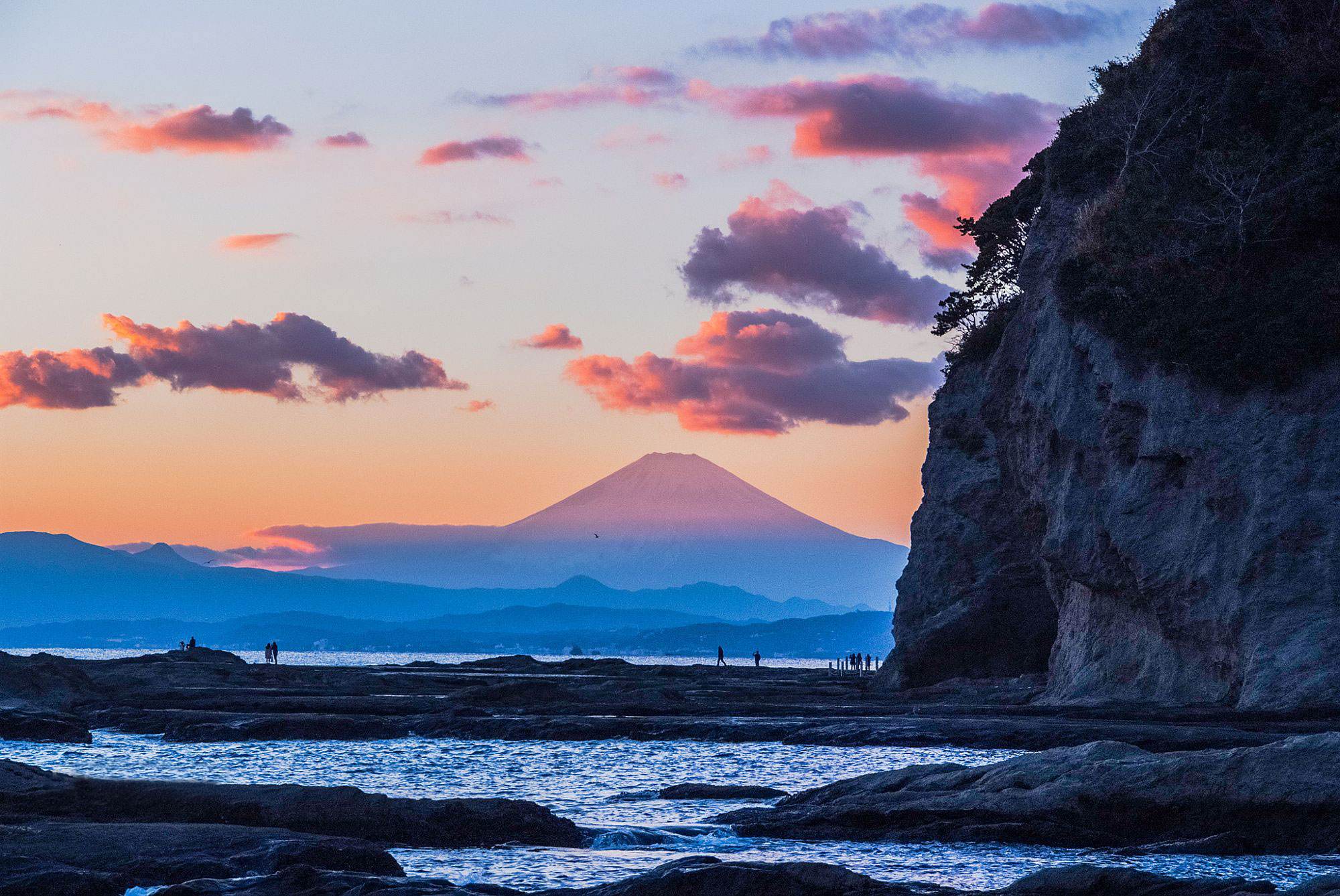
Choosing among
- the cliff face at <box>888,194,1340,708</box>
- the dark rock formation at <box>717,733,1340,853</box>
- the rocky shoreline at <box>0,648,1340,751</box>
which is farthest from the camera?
the cliff face at <box>888,194,1340,708</box>

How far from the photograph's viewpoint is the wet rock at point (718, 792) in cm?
2636

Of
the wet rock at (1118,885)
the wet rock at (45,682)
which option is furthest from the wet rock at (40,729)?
the wet rock at (1118,885)

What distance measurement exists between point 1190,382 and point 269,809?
3020 cm

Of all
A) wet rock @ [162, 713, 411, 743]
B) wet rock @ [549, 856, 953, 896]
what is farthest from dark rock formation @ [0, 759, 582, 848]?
wet rock @ [162, 713, 411, 743]

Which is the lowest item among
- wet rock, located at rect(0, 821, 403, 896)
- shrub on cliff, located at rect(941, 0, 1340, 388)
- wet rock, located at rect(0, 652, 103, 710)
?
wet rock, located at rect(0, 821, 403, 896)

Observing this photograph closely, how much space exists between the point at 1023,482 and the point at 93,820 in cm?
4156

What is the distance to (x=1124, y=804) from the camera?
20.1m

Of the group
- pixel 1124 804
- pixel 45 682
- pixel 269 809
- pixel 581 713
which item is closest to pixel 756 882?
pixel 1124 804

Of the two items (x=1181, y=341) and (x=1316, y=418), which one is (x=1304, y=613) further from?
(x=1181, y=341)

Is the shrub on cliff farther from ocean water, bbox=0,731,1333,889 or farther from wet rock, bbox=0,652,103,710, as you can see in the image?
wet rock, bbox=0,652,103,710

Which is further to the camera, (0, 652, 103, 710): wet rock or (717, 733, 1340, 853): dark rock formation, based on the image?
(0, 652, 103, 710): wet rock

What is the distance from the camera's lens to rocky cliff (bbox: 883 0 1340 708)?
3769cm

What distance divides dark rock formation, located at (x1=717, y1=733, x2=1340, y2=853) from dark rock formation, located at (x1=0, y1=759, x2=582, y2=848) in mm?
4323

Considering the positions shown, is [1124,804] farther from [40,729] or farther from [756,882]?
[40,729]
